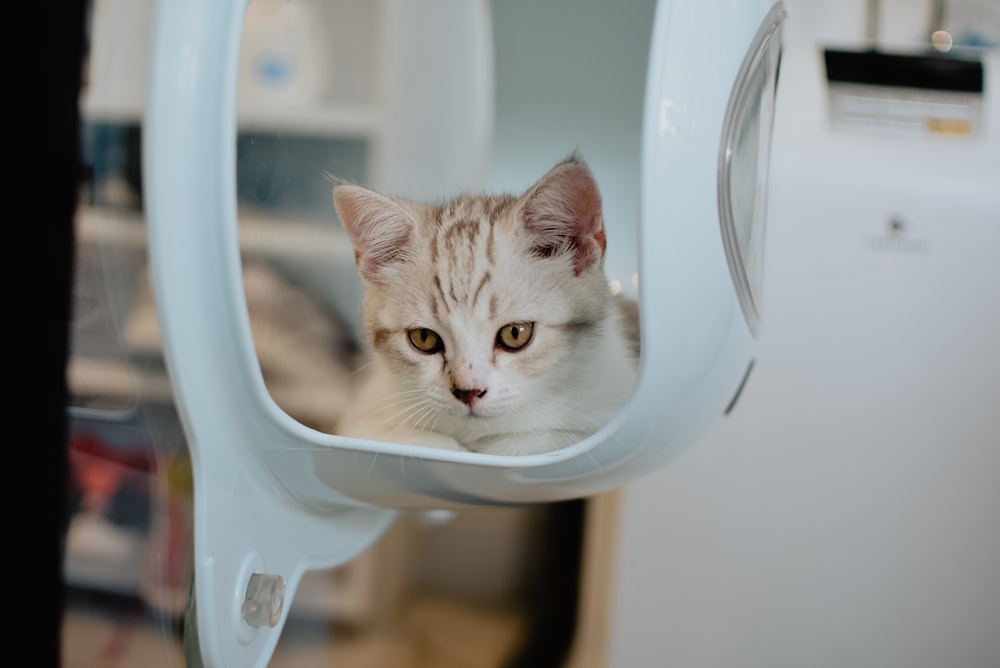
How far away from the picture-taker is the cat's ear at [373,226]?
1.48 ft

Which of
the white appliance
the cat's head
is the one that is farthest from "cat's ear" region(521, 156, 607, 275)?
the white appliance

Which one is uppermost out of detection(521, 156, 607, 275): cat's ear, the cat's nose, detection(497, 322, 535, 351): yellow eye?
detection(521, 156, 607, 275): cat's ear

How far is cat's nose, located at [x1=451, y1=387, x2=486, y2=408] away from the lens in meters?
0.46

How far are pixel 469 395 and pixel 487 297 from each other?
0.06m

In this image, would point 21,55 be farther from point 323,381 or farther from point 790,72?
point 790,72

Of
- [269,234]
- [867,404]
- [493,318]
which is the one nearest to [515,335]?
[493,318]

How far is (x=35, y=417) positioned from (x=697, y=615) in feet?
3.17

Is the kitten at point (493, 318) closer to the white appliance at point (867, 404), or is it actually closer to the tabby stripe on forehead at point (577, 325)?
the tabby stripe on forehead at point (577, 325)

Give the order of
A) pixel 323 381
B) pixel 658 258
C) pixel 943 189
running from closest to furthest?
1. pixel 658 258
2. pixel 323 381
3. pixel 943 189

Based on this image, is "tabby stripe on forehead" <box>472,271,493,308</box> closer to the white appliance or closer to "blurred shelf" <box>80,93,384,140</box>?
"blurred shelf" <box>80,93,384,140</box>

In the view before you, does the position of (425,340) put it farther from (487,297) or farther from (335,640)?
(335,640)

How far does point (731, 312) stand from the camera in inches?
16.7

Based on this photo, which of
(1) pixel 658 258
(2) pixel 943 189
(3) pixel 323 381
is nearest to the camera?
(1) pixel 658 258

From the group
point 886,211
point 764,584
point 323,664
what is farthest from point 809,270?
point 323,664
